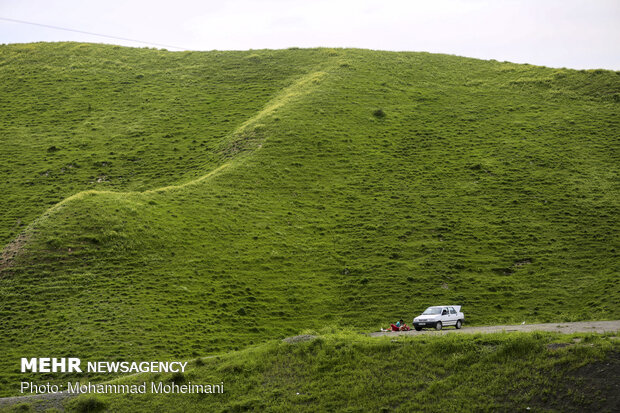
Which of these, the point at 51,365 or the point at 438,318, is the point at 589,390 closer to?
the point at 438,318

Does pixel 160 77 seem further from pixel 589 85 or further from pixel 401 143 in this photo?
pixel 589 85

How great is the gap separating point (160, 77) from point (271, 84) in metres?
20.9

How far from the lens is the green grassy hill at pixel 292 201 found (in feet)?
130

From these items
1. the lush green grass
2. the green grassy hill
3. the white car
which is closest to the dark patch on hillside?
the lush green grass

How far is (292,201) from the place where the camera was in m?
56.2

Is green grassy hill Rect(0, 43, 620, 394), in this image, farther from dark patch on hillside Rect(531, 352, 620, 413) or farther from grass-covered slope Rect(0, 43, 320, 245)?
dark patch on hillside Rect(531, 352, 620, 413)

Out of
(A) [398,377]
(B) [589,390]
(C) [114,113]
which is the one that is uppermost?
(C) [114,113]

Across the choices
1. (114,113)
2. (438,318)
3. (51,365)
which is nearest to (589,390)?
(438,318)

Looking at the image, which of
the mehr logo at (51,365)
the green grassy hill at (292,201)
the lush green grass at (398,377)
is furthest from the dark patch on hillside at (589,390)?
the mehr logo at (51,365)

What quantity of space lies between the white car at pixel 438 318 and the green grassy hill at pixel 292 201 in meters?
4.74

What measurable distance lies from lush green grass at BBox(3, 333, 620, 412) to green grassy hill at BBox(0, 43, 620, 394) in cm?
922

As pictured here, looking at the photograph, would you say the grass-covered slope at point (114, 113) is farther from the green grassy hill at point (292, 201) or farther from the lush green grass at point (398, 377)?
the lush green grass at point (398, 377)

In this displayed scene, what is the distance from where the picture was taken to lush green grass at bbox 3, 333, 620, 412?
19.5m

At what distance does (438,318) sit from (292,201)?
2499 cm
